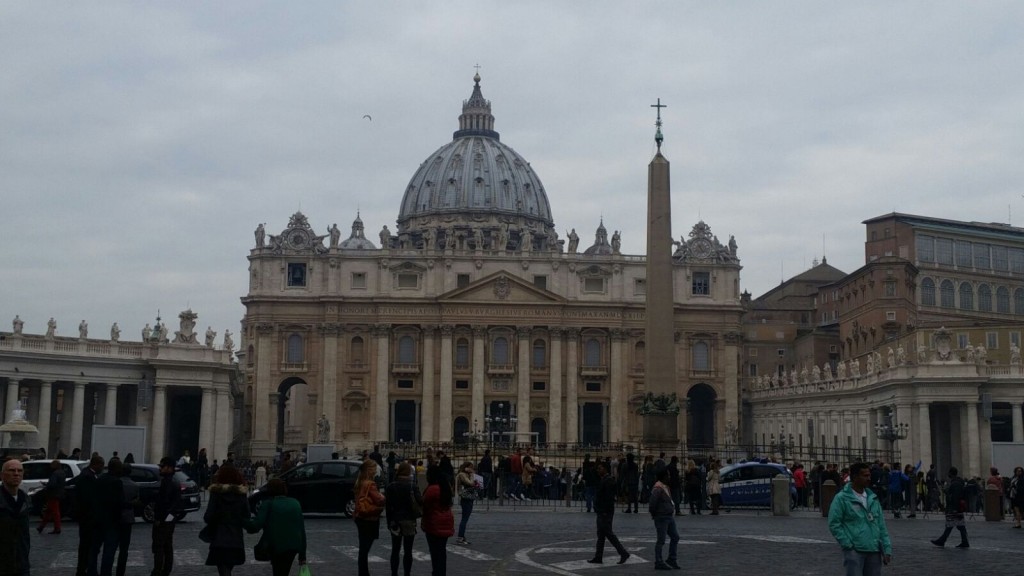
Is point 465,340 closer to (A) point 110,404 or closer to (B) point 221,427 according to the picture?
(B) point 221,427

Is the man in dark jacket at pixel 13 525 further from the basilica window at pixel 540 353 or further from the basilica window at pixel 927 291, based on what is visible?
the basilica window at pixel 540 353

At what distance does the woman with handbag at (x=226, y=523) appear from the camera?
13836mm

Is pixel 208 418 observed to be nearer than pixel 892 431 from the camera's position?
No

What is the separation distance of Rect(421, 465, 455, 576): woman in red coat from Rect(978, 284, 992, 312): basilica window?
254 ft

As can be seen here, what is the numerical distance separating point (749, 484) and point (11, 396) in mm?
35750

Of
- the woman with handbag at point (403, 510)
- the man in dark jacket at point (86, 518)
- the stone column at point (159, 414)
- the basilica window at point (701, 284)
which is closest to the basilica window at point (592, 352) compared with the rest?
the basilica window at point (701, 284)

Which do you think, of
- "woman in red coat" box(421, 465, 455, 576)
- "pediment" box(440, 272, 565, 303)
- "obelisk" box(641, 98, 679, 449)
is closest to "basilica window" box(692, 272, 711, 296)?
"pediment" box(440, 272, 565, 303)

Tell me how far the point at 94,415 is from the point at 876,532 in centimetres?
6242

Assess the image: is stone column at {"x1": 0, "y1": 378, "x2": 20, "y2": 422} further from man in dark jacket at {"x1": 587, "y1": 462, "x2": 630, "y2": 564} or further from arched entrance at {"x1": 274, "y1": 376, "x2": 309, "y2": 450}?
man in dark jacket at {"x1": 587, "y1": 462, "x2": 630, "y2": 564}

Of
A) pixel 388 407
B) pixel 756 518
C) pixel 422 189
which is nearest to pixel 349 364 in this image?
pixel 388 407

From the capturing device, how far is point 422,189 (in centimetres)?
12938

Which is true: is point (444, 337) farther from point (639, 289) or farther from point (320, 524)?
point (320, 524)

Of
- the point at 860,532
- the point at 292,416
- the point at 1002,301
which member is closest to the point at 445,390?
the point at 292,416

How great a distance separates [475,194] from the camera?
415 feet
